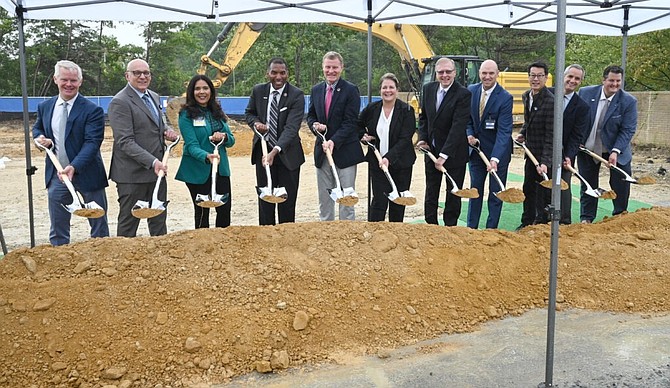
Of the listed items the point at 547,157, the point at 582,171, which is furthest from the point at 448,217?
the point at 582,171

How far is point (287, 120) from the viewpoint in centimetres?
498

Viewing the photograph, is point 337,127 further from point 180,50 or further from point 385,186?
point 180,50

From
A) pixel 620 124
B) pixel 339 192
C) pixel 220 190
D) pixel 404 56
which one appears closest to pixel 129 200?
pixel 220 190

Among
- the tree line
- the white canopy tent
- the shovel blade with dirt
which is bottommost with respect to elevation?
the shovel blade with dirt

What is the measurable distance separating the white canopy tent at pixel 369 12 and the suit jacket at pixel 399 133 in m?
0.73

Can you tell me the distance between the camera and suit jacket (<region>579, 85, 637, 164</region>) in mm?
5707

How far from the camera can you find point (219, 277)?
11.5 feet

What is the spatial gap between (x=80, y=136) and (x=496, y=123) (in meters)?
3.52

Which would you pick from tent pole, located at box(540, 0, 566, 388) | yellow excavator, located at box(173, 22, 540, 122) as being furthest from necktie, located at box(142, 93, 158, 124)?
yellow excavator, located at box(173, 22, 540, 122)

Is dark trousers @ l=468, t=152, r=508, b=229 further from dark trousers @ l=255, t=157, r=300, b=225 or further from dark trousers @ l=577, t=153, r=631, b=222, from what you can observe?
dark trousers @ l=255, t=157, r=300, b=225

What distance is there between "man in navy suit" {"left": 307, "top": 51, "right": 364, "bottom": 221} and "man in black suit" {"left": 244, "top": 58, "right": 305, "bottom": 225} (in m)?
0.19

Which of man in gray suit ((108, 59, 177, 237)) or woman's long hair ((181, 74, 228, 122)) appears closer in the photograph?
man in gray suit ((108, 59, 177, 237))

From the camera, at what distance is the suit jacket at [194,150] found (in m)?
4.63

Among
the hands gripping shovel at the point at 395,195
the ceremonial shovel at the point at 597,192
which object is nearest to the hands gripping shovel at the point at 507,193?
the ceremonial shovel at the point at 597,192
